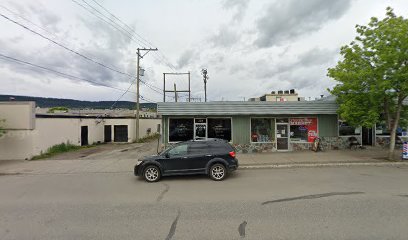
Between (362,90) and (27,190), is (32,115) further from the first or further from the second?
(362,90)

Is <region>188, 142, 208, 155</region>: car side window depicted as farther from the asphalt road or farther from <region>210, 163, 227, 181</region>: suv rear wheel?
the asphalt road

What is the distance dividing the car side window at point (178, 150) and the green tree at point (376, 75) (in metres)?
8.75

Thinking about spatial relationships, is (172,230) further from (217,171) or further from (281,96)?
(281,96)

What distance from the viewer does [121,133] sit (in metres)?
29.7

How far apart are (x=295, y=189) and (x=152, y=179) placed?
5011mm

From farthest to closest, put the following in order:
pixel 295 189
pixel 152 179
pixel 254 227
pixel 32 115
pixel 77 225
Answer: pixel 32 115 < pixel 152 179 < pixel 295 189 < pixel 77 225 < pixel 254 227

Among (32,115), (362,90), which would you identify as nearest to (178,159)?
(362,90)

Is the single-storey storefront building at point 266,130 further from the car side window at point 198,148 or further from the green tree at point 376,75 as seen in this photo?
the car side window at point 198,148

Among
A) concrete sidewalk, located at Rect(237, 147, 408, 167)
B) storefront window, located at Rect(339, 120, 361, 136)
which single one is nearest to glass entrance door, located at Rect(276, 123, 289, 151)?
concrete sidewalk, located at Rect(237, 147, 408, 167)

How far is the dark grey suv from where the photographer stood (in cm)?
927

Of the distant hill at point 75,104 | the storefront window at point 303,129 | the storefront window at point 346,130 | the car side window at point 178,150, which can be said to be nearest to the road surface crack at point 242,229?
the car side window at point 178,150

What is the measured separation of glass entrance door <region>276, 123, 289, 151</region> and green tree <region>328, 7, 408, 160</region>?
378cm

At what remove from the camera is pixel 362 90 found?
12492 mm

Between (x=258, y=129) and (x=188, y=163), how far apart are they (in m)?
8.06
